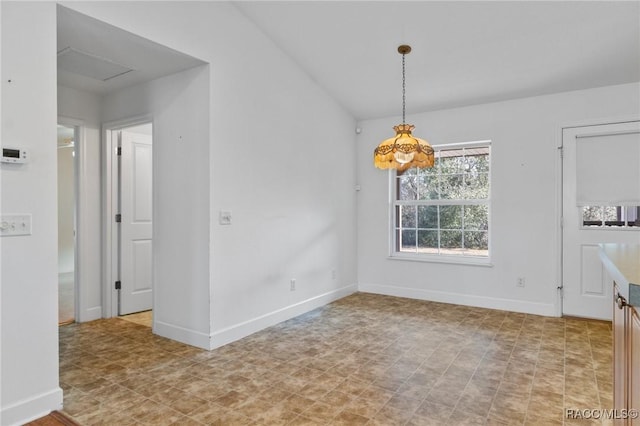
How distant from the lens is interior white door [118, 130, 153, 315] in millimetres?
4277

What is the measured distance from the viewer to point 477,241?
484 cm

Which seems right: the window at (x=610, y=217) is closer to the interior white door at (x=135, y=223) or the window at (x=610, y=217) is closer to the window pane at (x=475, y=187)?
the window pane at (x=475, y=187)

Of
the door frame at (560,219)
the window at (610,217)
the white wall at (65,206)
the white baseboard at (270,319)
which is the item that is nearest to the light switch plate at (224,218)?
the white baseboard at (270,319)

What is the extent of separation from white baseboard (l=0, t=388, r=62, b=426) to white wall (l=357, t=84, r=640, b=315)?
405cm

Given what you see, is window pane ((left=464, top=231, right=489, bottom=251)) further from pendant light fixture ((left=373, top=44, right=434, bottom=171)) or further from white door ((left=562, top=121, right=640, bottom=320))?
pendant light fixture ((left=373, top=44, right=434, bottom=171))

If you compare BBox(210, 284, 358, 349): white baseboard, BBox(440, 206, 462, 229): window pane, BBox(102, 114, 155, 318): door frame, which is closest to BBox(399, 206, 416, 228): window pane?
BBox(440, 206, 462, 229): window pane

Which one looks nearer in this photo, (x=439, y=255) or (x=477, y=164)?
(x=477, y=164)

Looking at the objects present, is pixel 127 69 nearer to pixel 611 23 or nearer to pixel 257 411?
pixel 257 411

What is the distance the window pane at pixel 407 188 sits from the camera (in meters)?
5.26

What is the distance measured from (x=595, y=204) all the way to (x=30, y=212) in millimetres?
5048

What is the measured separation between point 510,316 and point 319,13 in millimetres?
3815

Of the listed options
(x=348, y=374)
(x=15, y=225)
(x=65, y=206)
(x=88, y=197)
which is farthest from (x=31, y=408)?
(x=65, y=206)

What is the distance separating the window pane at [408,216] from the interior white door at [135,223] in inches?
132

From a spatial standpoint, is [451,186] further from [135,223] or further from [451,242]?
[135,223]
